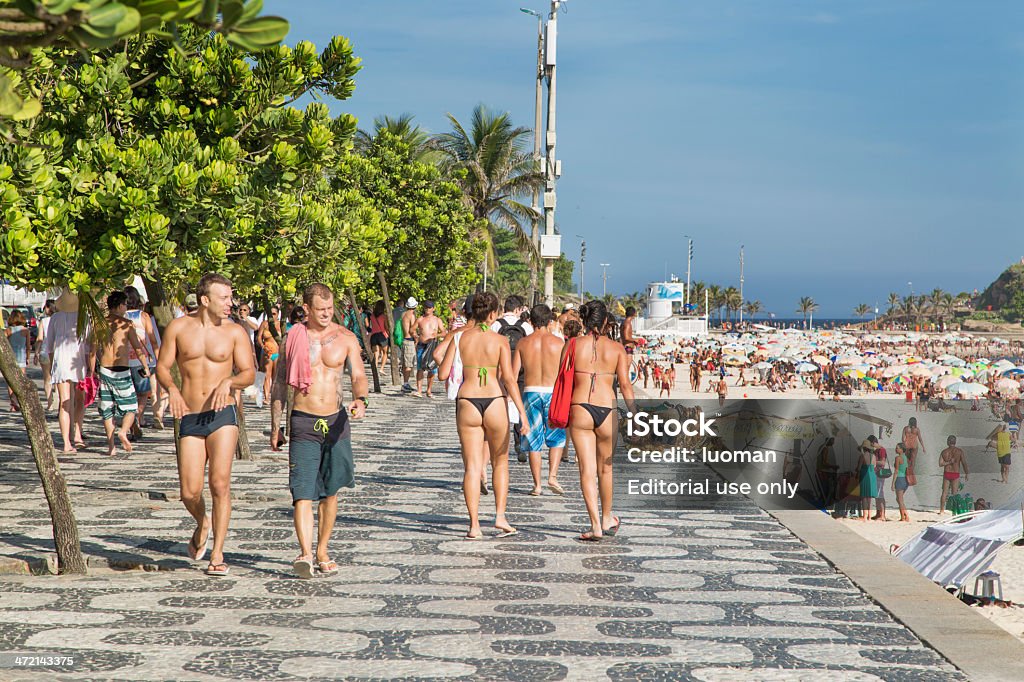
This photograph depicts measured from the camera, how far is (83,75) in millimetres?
8789

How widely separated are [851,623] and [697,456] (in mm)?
5514

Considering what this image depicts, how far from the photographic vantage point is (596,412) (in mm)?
8414

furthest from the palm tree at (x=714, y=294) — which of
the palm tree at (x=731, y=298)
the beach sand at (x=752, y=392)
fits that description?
the beach sand at (x=752, y=392)

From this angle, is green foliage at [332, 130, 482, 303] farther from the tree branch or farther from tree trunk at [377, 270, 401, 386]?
the tree branch

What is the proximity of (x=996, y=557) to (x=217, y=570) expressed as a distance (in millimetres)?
11790

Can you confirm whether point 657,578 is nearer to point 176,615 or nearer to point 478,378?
point 478,378

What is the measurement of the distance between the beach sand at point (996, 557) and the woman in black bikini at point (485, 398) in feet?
17.9

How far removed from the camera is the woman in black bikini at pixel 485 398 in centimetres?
838

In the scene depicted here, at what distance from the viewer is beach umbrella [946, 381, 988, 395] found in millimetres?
43141

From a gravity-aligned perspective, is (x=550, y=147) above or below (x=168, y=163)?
above

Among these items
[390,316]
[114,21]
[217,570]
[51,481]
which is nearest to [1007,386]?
[390,316]

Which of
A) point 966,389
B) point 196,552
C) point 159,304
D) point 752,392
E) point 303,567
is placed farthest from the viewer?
point 752,392

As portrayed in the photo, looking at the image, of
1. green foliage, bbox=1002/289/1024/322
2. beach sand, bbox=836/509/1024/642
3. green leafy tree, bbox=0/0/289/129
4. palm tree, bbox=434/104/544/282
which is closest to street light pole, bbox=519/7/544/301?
palm tree, bbox=434/104/544/282

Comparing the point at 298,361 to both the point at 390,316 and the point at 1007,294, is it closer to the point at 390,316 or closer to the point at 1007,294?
the point at 390,316
